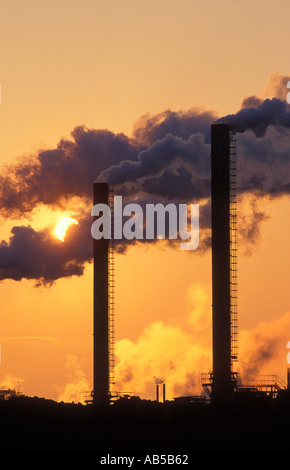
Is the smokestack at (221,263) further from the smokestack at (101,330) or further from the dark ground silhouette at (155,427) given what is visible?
the smokestack at (101,330)

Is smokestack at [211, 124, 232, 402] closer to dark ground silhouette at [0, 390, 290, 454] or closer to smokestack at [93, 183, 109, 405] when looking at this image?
dark ground silhouette at [0, 390, 290, 454]

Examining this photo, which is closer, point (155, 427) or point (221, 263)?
point (155, 427)

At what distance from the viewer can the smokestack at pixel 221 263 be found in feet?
192

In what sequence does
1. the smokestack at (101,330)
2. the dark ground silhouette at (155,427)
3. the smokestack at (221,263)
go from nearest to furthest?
1. the dark ground silhouette at (155,427)
2. the smokestack at (221,263)
3. the smokestack at (101,330)

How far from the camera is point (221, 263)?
58.8 meters

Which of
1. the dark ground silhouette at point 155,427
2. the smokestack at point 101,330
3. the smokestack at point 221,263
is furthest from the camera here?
the smokestack at point 101,330

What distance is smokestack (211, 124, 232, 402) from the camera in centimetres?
5847

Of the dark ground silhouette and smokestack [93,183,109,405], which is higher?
smokestack [93,183,109,405]

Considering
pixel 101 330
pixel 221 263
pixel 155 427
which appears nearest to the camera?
pixel 155 427

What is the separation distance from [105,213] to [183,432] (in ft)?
50.4

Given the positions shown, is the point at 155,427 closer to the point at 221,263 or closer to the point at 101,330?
the point at 221,263

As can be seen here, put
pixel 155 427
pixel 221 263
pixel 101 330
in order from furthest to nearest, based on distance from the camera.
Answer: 1. pixel 101 330
2. pixel 221 263
3. pixel 155 427

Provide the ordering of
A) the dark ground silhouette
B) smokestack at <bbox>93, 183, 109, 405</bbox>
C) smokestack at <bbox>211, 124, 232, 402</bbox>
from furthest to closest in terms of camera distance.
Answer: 1. smokestack at <bbox>93, 183, 109, 405</bbox>
2. smokestack at <bbox>211, 124, 232, 402</bbox>
3. the dark ground silhouette

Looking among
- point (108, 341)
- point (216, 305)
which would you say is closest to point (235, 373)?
point (216, 305)
